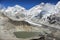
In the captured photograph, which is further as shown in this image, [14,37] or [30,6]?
[30,6]

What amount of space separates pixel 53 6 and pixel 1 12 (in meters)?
Answer: 0.83

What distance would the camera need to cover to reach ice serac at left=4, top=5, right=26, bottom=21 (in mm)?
2404

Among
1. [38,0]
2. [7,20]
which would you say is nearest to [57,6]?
[38,0]

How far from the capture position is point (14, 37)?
2.02m

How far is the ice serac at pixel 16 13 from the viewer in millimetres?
2404

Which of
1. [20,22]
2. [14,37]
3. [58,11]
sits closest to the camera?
[14,37]

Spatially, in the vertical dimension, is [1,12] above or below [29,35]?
above

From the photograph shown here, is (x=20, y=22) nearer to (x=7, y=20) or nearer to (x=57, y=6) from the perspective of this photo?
(x=7, y=20)

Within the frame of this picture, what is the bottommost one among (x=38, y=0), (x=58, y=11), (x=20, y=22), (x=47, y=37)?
(x=47, y=37)

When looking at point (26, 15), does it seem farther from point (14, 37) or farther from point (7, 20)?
point (14, 37)

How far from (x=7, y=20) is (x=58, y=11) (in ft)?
2.61

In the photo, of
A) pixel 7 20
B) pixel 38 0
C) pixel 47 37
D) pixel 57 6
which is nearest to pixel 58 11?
pixel 57 6

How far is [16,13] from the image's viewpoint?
249 cm

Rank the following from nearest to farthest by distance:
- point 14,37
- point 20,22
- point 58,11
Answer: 1. point 14,37
2. point 20,22
3. point 58,11
